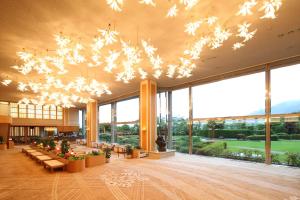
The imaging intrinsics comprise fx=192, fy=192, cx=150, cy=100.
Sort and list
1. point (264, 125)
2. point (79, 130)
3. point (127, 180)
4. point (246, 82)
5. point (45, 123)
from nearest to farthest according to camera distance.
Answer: point (127, 180), point (264, 125), point (246, 82), point (45, 123), point (79, 130)

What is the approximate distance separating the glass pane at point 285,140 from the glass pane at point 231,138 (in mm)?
450

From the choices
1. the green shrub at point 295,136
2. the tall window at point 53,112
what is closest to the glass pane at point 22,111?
the tall window at point 53,112

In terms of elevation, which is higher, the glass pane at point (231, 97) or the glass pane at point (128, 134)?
the glass pane at point (231, 97)

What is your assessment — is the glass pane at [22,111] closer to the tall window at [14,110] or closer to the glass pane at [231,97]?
the tall window at [14,110]

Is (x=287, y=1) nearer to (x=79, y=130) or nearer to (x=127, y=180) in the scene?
(x=127, y=180)

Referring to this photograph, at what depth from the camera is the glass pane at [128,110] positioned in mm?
14996

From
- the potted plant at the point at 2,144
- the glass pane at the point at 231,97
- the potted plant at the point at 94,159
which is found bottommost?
the potted plant at the point at 2,144

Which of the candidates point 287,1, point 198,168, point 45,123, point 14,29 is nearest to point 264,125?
point 198,168

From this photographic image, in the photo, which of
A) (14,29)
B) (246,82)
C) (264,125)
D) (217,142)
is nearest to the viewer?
(14,29)

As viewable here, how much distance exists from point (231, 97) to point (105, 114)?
13.0m

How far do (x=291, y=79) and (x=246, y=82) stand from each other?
1.82 m

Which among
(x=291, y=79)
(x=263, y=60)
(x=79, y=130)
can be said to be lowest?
(x=79, y=130)

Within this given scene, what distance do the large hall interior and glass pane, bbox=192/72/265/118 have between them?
0.16 feet

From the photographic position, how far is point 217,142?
1020 centimetres
